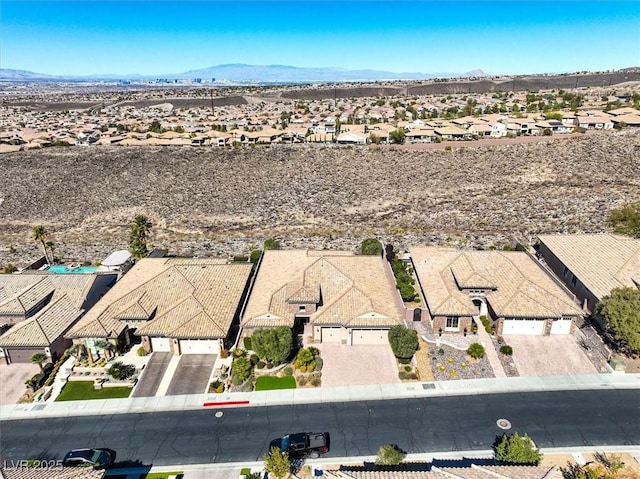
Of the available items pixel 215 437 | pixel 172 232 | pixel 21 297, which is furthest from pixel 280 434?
pixel 172 232

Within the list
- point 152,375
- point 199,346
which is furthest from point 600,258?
point 152,375

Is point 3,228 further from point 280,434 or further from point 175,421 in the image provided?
point 280,434

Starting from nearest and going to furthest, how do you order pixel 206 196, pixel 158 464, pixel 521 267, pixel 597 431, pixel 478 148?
1. pixel 158 464
2. pixel 597 431
3. pixel 521 267
4. pixel 206 196
5. pixel 478 148

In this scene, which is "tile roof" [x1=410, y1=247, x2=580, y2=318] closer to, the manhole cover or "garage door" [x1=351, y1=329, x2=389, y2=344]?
"garage door" [x1=351, y1=329, x2=389, y2=344]

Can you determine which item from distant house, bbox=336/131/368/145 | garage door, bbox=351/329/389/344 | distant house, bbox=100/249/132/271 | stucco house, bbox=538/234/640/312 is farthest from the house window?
distant house, bbox=336/131/368/145

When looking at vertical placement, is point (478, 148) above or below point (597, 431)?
above

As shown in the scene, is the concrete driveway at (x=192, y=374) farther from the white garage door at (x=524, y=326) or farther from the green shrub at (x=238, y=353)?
the white garage door at (x=524, y=326)
